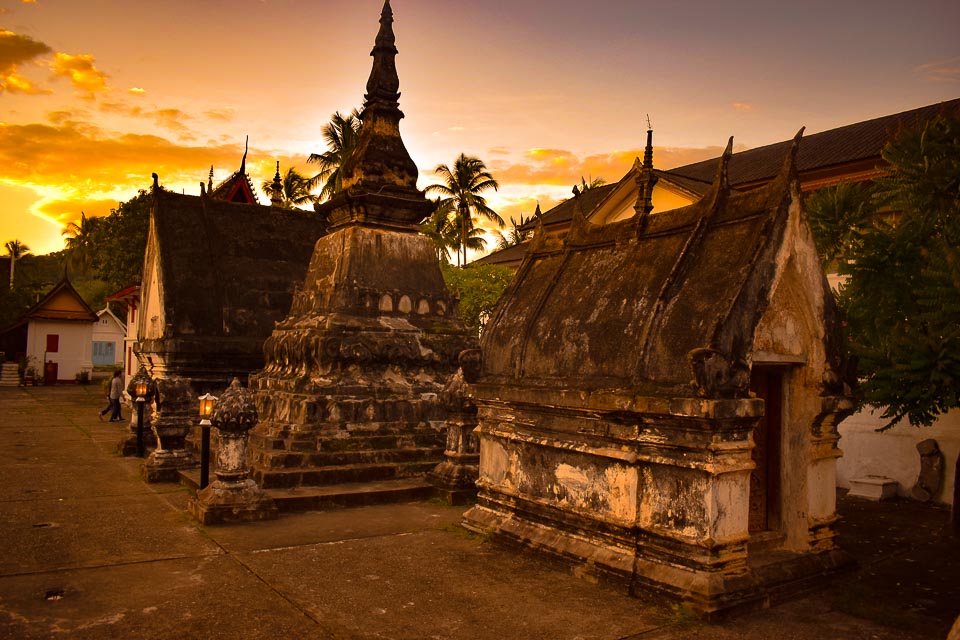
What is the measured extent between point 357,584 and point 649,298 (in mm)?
3162

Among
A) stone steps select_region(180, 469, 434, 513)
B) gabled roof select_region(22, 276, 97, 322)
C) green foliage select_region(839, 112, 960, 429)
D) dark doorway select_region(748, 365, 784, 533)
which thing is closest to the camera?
green foliage select_region(839, 112, 960, 429)

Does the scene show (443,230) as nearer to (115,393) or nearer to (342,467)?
(115,393)

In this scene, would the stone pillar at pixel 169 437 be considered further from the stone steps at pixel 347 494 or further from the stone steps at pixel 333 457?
the stone steps at pixel 333 457

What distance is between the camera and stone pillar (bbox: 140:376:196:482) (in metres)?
10.6

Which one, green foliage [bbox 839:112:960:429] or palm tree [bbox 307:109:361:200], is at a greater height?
palm tree [bbox 307:109:361:200]

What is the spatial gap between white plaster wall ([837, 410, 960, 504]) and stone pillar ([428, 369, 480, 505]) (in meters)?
5.81

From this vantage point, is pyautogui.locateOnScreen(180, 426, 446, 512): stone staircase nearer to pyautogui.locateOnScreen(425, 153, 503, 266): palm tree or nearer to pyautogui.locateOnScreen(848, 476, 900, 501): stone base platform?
pyautogui.locateOnScreen(848, 476, 900, 501): stone base platform

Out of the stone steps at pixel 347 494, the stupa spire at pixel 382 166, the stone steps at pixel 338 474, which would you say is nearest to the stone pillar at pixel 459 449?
the stone steps at pixel 347 494

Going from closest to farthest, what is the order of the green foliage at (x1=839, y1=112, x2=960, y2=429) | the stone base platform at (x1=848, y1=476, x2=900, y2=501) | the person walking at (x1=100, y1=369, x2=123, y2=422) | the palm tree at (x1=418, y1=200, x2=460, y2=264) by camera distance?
the green foliage at (x1=839, y1=112, x2=960, y2=429)
the stone base platform at (x1=848, y1=476, x2=900, y2=501)
the person walking at (x1=100, y1=369, x2=123, y2=422)
the palm tree at (x1=418, y1=200, x2=460, y2=264)

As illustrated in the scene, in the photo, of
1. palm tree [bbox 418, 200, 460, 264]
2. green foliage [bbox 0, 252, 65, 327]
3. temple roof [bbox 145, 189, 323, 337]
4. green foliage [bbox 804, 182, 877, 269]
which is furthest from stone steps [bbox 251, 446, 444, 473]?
green foliage [bbox 0, 252, 65, 327]

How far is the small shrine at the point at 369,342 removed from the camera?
31.7ft

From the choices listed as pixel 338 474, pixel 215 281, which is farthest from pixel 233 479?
pixel 215 281

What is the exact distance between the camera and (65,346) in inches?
1845

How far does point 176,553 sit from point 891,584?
19.6 ft
